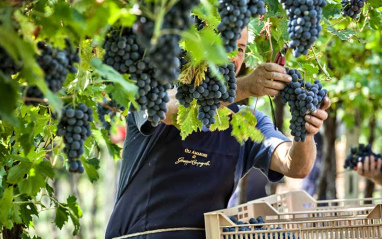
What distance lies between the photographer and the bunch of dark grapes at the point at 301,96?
7.71 ft

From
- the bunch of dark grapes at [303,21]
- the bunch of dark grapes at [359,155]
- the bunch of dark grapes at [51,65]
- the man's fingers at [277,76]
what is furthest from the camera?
the bunch of dark grapes at [359,155]

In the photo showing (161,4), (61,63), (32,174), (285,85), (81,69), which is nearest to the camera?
(161,4)

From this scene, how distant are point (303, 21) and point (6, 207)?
1378 mm

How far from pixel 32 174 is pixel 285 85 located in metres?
1.04

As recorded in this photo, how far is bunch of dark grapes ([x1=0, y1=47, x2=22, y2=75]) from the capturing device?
147 centimetres

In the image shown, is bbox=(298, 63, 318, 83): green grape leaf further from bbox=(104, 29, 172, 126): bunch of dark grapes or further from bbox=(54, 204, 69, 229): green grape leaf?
bbox=(54, 204, 69, 229): green grape leaf

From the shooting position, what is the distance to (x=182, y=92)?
2230 millimetres

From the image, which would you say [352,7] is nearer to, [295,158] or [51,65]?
[295,158]

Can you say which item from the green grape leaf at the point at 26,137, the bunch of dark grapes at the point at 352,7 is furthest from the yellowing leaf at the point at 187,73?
the bunch of dark grapes at the point at 352,7

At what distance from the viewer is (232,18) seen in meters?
1.73

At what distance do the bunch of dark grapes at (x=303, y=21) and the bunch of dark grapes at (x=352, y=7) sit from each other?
1.90 ft

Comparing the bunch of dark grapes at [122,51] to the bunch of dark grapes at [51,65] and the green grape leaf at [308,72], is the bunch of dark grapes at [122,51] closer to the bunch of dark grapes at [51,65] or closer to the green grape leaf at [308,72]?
the bunch of dark grapes at [51,65]

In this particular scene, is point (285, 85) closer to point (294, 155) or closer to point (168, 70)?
point (294, 155)

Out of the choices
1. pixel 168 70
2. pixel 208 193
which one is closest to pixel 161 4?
pixel 168 70
